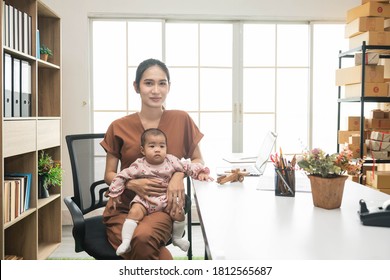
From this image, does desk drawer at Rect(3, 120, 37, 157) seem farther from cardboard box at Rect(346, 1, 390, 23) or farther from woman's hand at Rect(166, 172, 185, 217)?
cardboard box at Rect(346, 1, 390, 23)

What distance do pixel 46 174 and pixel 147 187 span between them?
1701 mm

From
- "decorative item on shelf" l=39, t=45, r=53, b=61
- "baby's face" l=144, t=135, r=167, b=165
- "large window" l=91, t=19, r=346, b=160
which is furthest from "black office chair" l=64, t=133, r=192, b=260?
"large window" l=91, t=19, r=346, b=160

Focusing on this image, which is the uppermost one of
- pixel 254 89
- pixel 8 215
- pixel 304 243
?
pixel 254 89

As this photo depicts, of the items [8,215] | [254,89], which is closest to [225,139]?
[254,89]

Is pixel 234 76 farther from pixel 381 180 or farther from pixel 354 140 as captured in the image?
pixel 381 180

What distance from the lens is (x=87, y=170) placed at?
6.30ft

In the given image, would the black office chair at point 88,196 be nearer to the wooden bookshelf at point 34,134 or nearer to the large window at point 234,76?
the wooden bookshelf at point 34,134

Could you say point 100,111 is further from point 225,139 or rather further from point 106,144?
point 106,144

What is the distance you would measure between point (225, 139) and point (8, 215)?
2001 mm

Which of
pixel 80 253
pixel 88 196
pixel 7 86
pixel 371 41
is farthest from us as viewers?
pixel 371 41

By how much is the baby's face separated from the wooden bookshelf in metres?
1.04

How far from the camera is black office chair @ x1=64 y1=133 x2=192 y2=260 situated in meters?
1.55

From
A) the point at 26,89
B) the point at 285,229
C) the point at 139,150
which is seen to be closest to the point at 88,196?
the point at 139,150

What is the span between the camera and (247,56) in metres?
3.74
